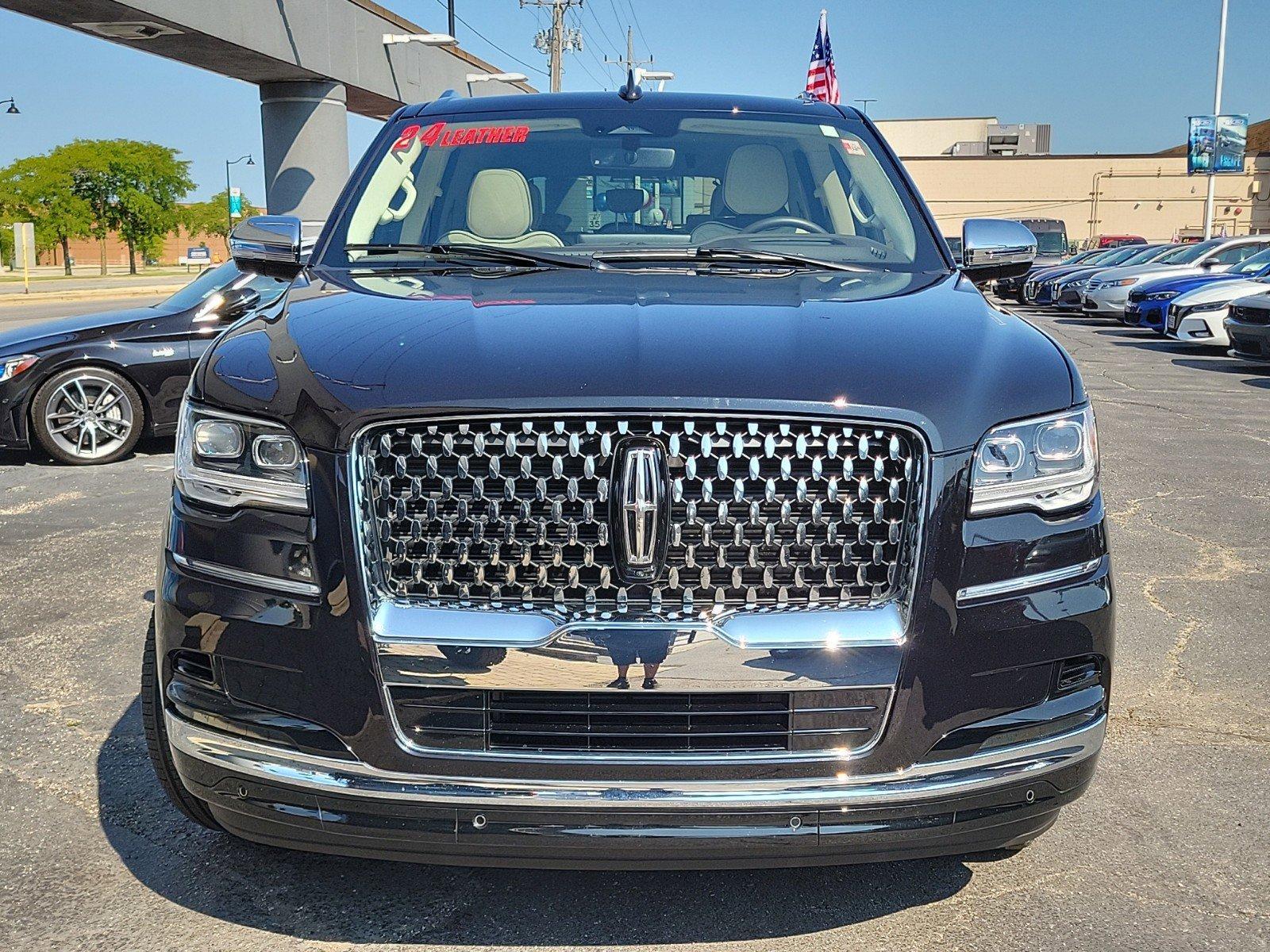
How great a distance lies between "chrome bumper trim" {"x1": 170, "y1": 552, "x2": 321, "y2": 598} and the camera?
2.38 m

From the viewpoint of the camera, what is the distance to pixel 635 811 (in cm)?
230

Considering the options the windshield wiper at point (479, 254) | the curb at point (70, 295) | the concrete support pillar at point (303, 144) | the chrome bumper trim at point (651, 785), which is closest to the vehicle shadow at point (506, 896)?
the chrome bumper trim at point (651, 785)

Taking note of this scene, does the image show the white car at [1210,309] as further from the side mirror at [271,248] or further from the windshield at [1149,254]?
the side mirror at [271,248]

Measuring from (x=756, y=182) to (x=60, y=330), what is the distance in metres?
6.50

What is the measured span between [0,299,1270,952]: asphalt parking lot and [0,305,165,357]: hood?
14.0 ft

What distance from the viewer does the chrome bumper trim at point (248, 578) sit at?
2375 mm

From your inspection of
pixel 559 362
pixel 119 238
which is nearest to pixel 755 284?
pixel 559 362

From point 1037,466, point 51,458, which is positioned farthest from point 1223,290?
point 1037,466

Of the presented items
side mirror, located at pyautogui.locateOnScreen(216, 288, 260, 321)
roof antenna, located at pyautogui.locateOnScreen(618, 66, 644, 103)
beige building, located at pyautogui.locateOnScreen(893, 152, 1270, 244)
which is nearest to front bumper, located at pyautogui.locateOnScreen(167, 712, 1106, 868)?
roof antenna, located at pyautogui.locateOnScreen(618, 66, 644, 103)

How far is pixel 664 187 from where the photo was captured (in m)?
3.96

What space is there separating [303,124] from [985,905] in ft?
79.2

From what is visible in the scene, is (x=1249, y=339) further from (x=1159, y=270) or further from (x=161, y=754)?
(x=161, y=754)

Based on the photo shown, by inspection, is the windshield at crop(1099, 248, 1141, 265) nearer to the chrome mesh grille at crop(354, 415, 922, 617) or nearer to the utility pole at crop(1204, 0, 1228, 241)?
the utility pole at crop(1204, 0, 1228, 241)

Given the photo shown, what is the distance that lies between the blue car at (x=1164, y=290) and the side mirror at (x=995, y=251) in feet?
53.8
